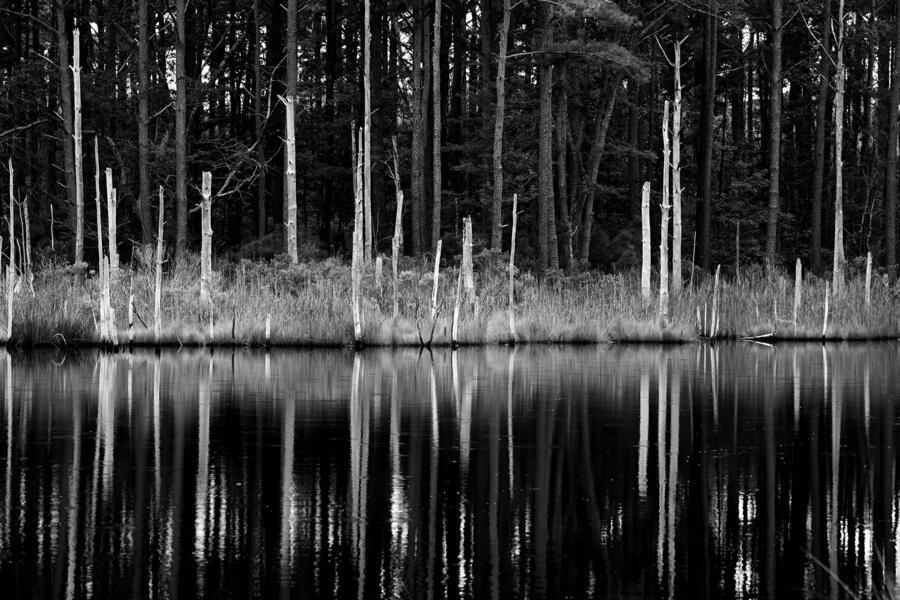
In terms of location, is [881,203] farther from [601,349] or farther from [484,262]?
[601,349]

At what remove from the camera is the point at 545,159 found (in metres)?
31.8

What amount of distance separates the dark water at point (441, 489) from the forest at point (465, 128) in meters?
15.2

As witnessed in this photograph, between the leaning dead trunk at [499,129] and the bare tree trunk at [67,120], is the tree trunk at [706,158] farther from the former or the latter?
the bare tree trunk at [67,120]

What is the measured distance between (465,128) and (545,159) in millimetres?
15536

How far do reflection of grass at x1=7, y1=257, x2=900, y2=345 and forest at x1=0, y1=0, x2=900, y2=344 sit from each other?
1987 millimetres

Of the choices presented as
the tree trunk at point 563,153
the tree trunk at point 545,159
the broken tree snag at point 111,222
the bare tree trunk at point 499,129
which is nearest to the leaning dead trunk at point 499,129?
the bare tree trunk at point 499,129

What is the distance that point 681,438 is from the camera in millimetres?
10633

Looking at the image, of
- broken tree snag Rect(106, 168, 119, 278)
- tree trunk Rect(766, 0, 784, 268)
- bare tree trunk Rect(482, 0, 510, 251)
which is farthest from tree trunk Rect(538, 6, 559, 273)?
broken tree snag Rect(106, 168, 119, 278)

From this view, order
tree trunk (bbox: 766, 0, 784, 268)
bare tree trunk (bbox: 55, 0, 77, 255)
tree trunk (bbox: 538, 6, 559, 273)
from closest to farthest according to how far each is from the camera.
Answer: tree trunk (bbox: 538, 6, 559, 273)
bare tree trunk (bbox: 55, 0, 77, 255)
tree trunk (bbox: 766, 0, 784, 268)

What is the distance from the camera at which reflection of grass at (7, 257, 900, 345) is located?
72.9 feet

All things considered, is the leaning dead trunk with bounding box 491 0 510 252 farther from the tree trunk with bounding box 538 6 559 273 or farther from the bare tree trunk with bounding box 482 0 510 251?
the tree trunk with bounding box 538 6 559 273

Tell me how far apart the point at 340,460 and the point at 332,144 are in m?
39.6

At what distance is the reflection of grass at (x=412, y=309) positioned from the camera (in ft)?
72.9

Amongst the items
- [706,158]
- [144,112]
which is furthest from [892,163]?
[144,112]
